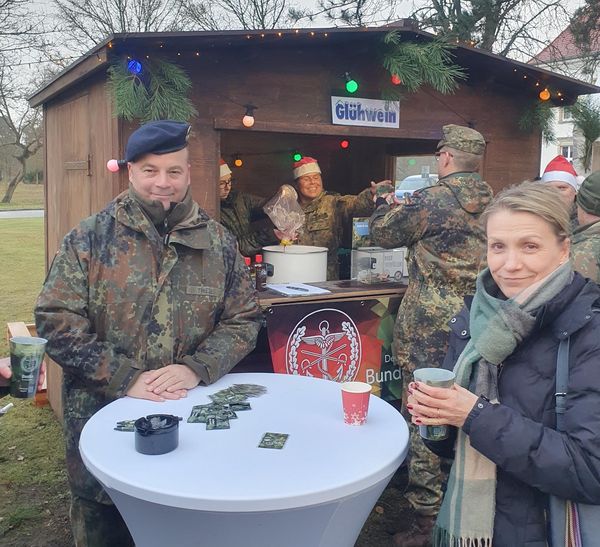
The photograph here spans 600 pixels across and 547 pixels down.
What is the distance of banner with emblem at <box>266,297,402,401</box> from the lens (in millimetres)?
3953

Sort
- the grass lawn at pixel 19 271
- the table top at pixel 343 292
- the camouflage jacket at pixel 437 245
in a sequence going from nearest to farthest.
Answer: the camouflage jacket at pixel 437 245 → the table top at pixel 343 292 → the grass lawn at pixel 19 271

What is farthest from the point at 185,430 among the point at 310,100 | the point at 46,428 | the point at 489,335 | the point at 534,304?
the point at 46,428

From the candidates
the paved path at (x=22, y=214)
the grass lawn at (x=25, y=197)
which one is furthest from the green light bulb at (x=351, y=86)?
the grass lawn at (x=25, y=197)

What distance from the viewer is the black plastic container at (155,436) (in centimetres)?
183

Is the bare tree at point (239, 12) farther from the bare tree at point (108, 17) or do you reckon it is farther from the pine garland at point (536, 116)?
the pine garland at point (536, 116)

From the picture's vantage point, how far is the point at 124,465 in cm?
177

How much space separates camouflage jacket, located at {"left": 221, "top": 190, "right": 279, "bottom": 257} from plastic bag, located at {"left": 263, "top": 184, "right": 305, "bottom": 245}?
0.56 metres

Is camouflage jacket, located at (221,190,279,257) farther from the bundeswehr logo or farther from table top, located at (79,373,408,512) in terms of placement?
table top, located at (79,373,408,512)

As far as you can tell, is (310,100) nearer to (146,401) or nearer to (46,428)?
(146,401)

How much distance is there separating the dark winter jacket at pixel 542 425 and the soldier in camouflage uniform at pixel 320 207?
12.0 feet

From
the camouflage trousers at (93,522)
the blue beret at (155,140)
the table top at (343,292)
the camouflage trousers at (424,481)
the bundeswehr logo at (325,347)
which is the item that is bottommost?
the camouflage trousers at (424,481)

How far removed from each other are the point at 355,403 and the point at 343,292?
6.53 ft

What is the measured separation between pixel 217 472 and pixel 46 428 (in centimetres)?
396

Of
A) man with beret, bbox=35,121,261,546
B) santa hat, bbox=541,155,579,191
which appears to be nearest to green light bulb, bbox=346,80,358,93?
santa hat, bbox=541,155,579,191
